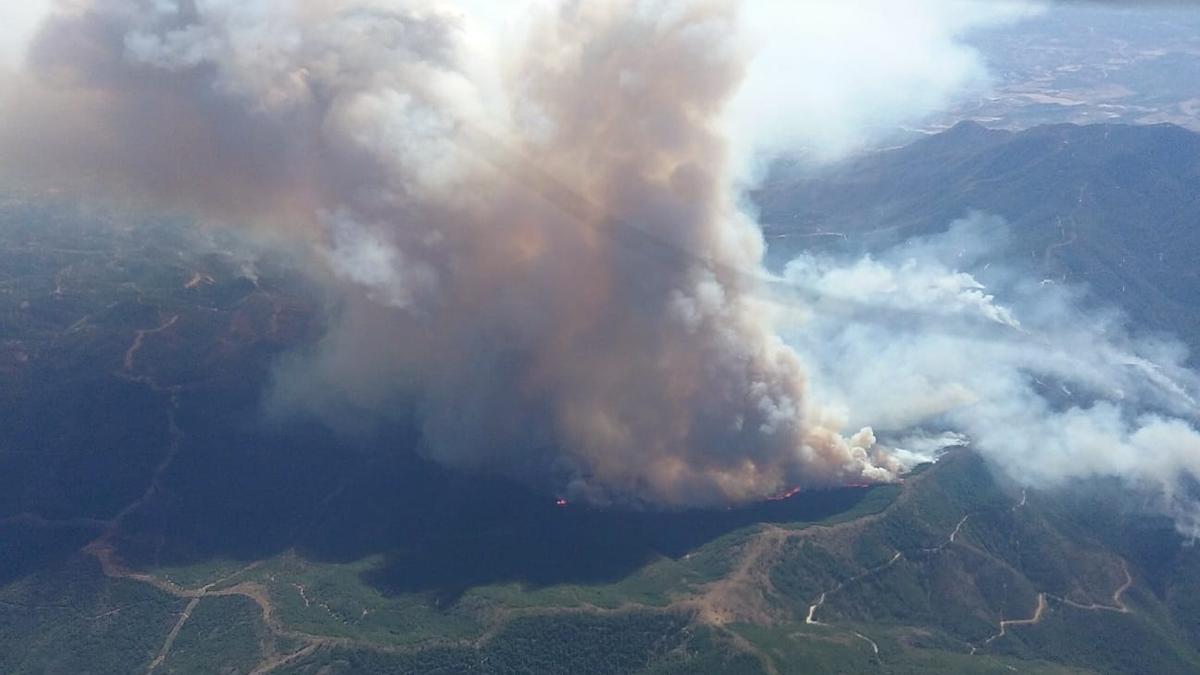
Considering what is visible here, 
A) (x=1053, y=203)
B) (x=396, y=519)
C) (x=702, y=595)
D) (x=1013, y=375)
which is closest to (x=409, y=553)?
(x=396, y=519)

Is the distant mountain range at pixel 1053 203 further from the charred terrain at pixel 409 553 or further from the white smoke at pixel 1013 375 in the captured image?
→ the charred terrain at pixel 409 553

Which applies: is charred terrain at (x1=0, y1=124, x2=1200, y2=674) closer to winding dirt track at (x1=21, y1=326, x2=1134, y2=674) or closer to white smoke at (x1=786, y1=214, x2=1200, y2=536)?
winding dirt track at (x1=21, y1=326, x2=1134, y2=674)

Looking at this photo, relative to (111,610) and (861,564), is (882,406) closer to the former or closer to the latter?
(861,564)

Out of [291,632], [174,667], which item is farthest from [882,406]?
[174,667]

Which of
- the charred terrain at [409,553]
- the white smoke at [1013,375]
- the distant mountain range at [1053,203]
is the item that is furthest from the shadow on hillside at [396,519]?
the distant mountain range at [1053,203]

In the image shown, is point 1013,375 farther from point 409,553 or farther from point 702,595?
point 409,553

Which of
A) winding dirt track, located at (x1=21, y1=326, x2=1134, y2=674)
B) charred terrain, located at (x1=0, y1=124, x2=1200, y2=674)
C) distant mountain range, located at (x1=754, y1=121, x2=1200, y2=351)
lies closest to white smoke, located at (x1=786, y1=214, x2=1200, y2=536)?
charred terrain, located at (x1=0, y1=124, x2=1200, y2=674)
